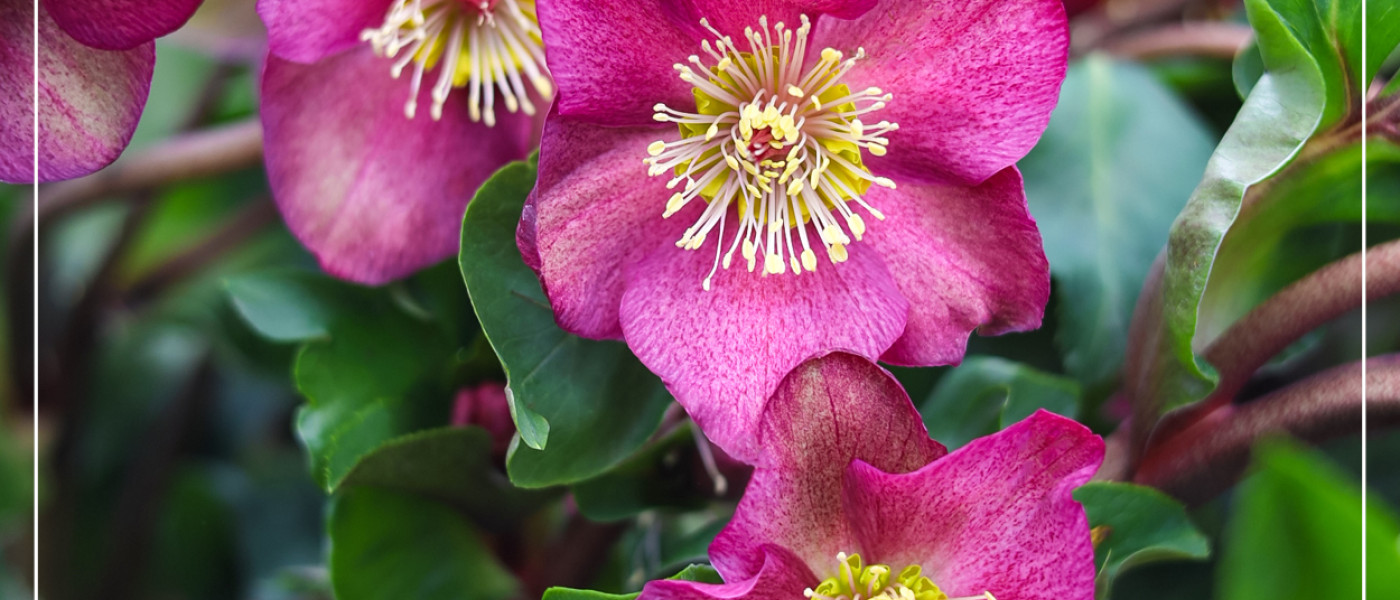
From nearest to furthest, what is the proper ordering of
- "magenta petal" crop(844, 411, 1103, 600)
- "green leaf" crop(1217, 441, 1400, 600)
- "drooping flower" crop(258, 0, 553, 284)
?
"green leaf" crop(1217, 441, 1400, 600), "magenta petal" crop(844, 411, 1103, 600), "drooping flower" crop(258, 0, 553, 284)

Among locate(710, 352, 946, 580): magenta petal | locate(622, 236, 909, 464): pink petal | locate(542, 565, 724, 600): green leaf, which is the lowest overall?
locate(542, 565, 724, 600): green leaf

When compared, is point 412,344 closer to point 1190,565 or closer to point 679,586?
point 679,586

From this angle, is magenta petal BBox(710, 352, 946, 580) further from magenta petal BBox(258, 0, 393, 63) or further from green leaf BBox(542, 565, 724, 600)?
magenta petal BBox(258, 0, 393, 63)

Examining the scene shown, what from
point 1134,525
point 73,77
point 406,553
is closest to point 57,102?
point 73,77

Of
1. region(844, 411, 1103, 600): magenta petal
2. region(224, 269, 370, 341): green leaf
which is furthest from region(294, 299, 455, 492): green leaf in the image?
region(844, 411, 1103, 600): magenta petal

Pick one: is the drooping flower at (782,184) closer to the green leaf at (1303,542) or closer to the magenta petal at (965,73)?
the magenta petal at (965,73)

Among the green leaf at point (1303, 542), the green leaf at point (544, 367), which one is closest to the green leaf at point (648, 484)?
the green leaf at point (544, 367)

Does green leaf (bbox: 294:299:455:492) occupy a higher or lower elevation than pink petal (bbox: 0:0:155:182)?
lower

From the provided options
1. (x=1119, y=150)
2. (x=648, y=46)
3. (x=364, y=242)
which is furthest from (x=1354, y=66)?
(x=364, y=242)
